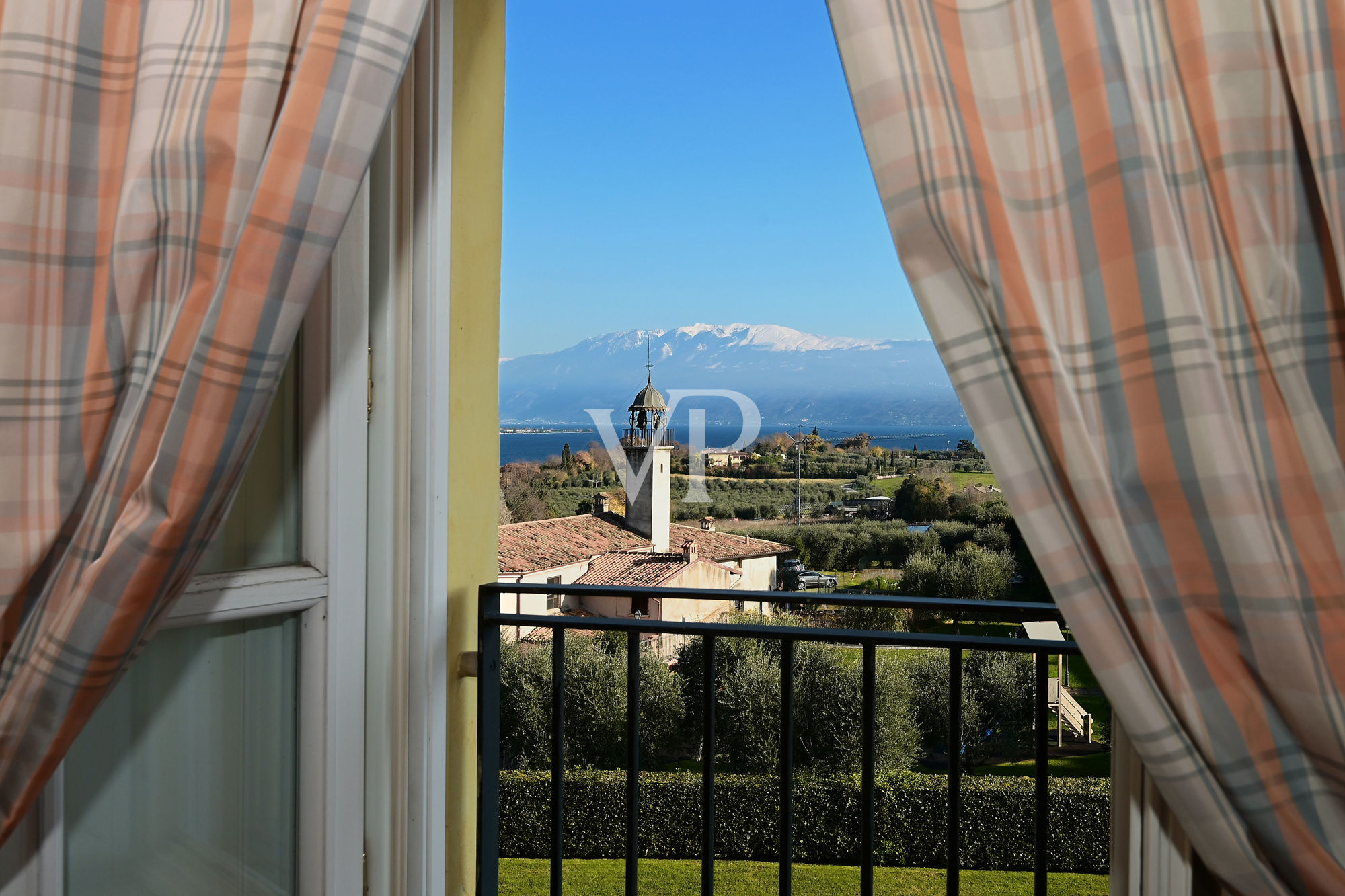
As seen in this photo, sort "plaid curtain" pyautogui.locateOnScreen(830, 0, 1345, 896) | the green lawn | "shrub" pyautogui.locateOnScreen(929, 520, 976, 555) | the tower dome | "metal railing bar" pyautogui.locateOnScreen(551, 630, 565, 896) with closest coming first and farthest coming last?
"plaid curtain" pyautogui.locateOnScreen(830, 0, 1345, 896) → "metal railing bar" pyautogui.locateOnScreen(551, 630, 565, 896) → the green lawn → "shrub" pyautogui.locateOnScreen(929, 520, 976, 555) → the tower dome

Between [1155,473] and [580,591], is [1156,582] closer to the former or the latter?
[1155,473]

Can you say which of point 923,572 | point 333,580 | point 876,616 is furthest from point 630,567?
point 333,580

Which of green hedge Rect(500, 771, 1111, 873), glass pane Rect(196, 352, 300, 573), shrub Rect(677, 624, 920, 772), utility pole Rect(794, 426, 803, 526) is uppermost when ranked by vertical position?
glass pane Rect(196, 352, 300, 573)

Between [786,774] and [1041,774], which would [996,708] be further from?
[786,774]

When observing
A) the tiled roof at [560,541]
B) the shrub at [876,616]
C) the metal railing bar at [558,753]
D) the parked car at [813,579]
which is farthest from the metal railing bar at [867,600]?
the parked car at [813,579]

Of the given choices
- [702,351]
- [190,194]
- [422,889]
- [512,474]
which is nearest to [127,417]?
[190,194]

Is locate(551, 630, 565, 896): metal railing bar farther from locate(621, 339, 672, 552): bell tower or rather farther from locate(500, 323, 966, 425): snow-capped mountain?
locate(500, 323, 966, 425): snow-capped mountain

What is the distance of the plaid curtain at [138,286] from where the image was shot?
547mm

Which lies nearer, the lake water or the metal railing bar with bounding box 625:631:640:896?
the metal railing bar with bounding box 625:631:640:896

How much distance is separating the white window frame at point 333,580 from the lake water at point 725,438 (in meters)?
12.0

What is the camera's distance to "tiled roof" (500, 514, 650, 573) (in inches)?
504

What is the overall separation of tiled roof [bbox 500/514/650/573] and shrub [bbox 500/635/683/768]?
68.4 inches

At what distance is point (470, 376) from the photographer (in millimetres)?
1116

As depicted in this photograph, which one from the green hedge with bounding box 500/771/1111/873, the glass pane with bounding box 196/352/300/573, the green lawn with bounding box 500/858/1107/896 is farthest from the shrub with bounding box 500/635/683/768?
the glass pane with bounding box 196/352/300/573
